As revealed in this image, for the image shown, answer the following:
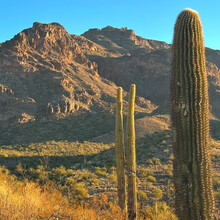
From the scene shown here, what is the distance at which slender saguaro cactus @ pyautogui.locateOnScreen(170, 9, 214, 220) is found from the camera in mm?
3910

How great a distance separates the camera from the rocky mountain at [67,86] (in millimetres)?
44875

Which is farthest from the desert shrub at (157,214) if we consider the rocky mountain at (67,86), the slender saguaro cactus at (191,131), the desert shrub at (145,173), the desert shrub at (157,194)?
the rocky mountain at (67,86)

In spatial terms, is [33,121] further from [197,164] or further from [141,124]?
[197,164]

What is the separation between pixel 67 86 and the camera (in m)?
59.1

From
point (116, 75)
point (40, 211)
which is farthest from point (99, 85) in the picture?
point (40, 211)

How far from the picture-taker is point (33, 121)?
4878cm

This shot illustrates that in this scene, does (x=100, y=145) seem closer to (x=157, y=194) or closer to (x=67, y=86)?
(x=157, y=194)

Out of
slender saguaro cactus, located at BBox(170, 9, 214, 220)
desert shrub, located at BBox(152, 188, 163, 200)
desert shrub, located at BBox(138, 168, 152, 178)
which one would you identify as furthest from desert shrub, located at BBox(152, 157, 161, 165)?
slender saguaro cactus, located at BBox(170, 9, 214, 220)

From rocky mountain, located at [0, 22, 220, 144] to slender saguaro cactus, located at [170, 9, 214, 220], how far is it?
3056 centimetres

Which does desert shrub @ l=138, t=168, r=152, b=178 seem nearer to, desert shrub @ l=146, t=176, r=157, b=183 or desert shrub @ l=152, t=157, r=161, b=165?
desert shrub @ l=146, t=176, r=157, b=183

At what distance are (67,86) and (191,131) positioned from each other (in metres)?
56.7

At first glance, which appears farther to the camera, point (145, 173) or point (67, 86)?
point (67, 86)

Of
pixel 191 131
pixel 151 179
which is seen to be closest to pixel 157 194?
pixel 151 179

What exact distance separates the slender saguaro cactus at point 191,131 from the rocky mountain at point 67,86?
30.6 m
